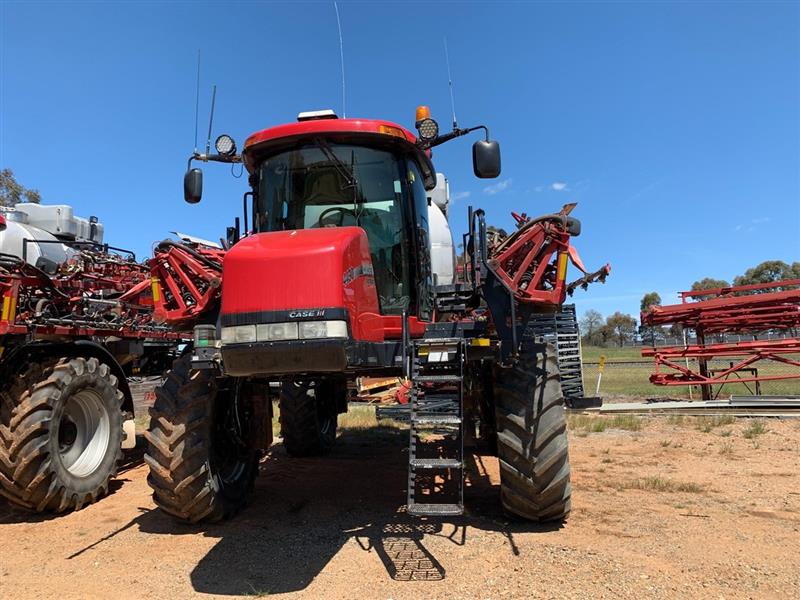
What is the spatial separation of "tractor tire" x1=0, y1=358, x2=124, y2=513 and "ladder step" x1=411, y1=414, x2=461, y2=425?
3.55 metres

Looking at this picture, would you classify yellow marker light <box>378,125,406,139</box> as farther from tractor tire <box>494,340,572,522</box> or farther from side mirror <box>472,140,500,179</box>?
tractor tire <box>494,340,572,522</box>

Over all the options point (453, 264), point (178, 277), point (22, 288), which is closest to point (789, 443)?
point (453, 264)

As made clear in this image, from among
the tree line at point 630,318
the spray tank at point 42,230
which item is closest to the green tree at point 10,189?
the spray tank at point 42,230

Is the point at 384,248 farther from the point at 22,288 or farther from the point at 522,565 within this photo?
the point at 22,288

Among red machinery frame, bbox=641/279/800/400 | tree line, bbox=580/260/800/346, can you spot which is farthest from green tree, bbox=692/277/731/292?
red machinery frame, bbox=641/279/800/400

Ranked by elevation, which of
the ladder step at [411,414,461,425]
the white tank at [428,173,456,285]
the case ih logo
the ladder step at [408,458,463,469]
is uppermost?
the white tank at [428,173,456,285]

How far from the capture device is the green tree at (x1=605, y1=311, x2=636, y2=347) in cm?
8450

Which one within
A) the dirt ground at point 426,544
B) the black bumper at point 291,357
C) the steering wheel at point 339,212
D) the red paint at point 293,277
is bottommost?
the dirt ground at point 426,544

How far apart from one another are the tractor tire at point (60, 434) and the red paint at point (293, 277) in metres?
2.86

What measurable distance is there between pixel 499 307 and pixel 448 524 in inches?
73.3

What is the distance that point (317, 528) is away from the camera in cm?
481

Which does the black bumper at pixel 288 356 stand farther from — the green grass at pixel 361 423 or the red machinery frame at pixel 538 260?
the green grass at pixel 361 423

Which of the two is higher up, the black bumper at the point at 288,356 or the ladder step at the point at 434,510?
the black bumper at the point at 288,356

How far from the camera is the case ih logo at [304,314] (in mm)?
3572
